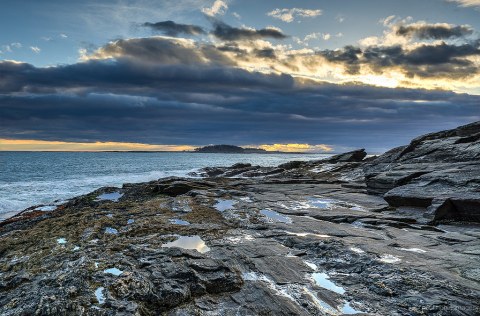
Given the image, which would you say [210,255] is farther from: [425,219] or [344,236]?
[425,219]

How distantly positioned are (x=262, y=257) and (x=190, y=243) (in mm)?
3282

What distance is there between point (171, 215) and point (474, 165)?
1901cm

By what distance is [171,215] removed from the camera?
1842 cm

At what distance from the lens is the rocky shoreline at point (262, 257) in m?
7.76

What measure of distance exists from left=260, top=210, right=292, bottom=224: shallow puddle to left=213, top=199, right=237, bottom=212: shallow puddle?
8.02 ft

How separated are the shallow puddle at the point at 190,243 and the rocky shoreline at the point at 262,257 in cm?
4

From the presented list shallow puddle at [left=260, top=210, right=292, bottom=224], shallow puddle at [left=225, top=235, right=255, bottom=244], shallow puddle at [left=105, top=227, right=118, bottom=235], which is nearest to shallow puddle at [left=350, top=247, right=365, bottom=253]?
shallow puddle at [left=225, top=235, right=255, bottom=244]

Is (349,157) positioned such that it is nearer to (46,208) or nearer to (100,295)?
(46,208)

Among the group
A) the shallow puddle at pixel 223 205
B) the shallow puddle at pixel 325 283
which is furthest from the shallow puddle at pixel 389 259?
the shallow puddle at pixel 223 205

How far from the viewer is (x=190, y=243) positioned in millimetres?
13031

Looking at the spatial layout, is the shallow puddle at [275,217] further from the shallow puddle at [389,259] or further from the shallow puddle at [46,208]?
the shallow puddle at [46,208]

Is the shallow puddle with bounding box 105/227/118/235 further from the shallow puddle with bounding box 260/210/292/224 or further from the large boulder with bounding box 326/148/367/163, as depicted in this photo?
the large boulder with bounding box 326/148/367/163

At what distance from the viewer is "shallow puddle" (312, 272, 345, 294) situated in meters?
8.91

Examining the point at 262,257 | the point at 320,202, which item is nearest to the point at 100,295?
Answer: the point at 262,257
